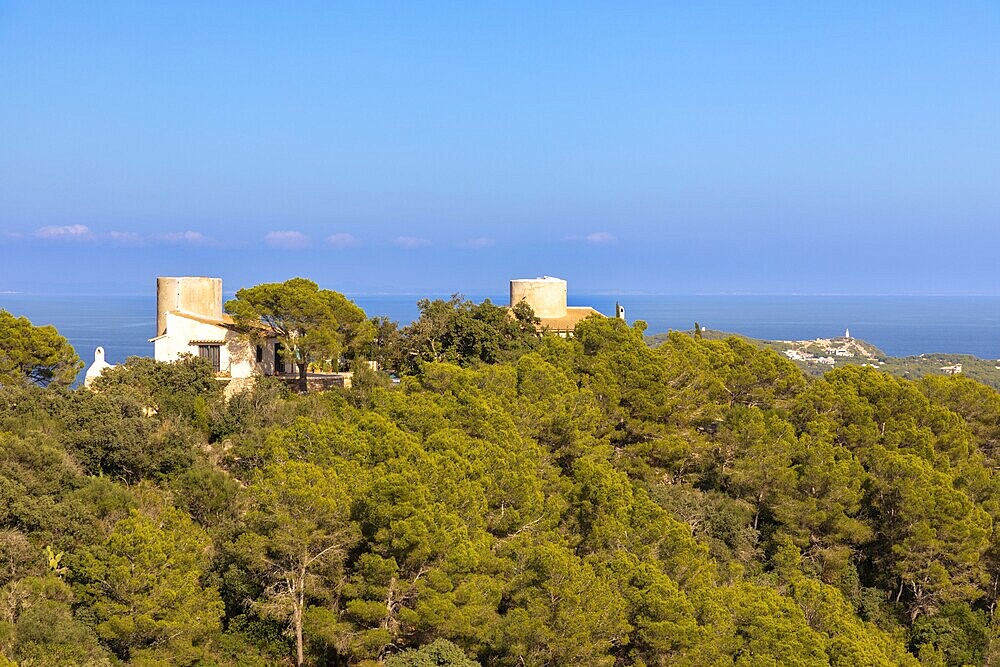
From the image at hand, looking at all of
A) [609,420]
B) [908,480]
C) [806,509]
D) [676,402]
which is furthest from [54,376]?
[908,480]

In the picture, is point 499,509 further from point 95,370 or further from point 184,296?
point 184,296

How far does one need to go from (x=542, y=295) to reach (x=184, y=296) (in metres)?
12.1

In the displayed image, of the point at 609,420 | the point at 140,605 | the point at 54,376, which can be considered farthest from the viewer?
the point at 54,376

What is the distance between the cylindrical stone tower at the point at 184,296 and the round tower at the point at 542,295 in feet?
34.1

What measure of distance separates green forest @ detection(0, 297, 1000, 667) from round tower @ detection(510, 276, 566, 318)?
5602mm

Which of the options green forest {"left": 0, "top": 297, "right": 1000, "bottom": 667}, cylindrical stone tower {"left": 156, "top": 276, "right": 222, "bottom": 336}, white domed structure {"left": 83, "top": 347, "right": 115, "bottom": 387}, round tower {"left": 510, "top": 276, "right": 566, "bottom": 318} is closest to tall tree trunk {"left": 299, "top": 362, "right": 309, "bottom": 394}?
green forest {"left": 0, "top": 297, "right": 1000, "bottom": 667}

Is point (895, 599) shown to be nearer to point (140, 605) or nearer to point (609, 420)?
point (609, 420)

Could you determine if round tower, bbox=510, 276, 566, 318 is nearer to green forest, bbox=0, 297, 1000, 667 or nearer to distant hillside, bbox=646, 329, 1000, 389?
green forest, bbox=0, 297, 1000, 667

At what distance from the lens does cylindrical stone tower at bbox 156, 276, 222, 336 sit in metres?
29.9

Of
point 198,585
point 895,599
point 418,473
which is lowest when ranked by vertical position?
point 895,599

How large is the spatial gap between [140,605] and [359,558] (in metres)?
3.16

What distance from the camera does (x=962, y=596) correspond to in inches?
822

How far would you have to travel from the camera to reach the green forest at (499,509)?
1480 cm

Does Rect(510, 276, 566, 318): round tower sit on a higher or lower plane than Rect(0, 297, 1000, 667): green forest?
higher
